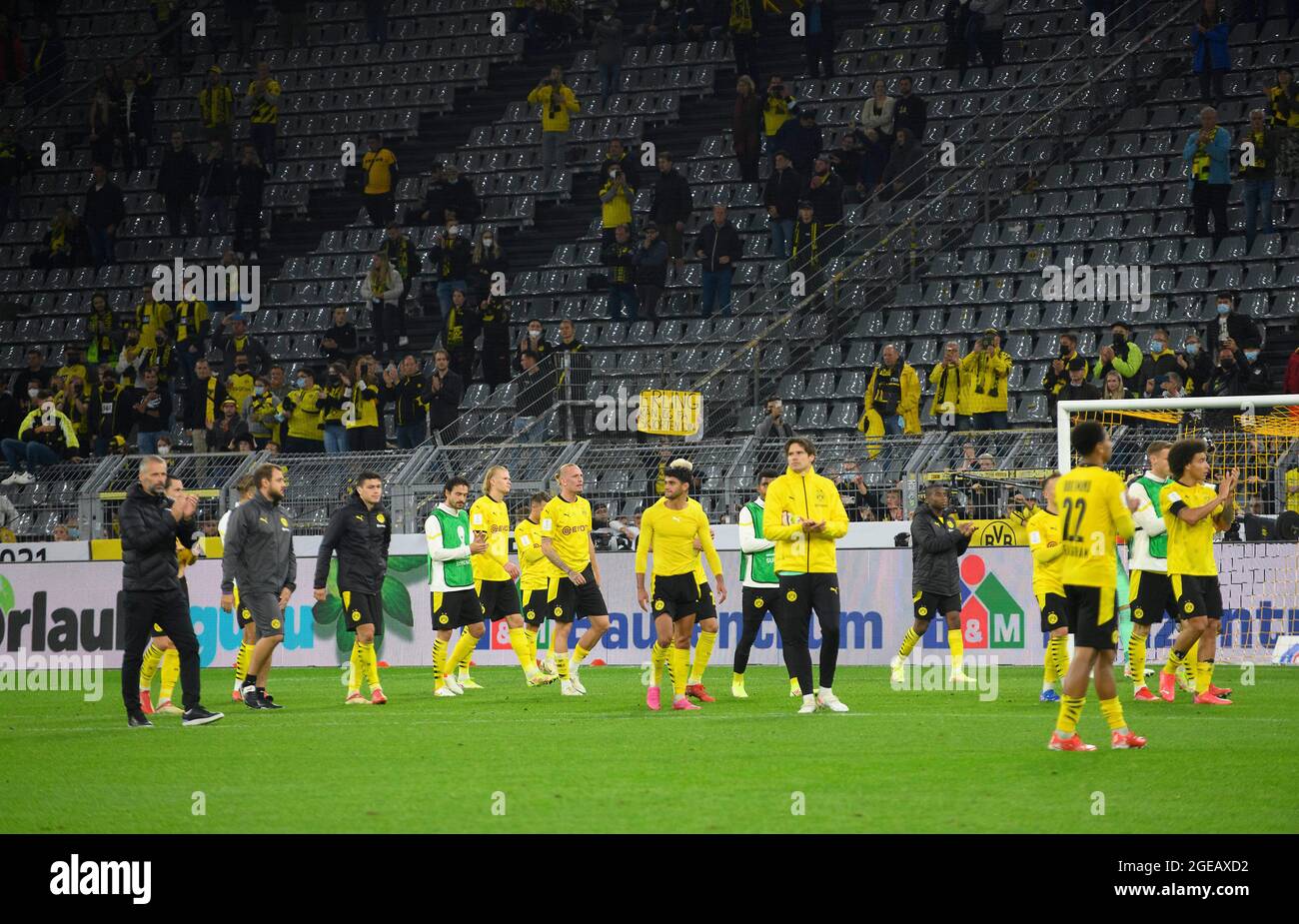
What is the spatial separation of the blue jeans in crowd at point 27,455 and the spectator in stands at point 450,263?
7.10 metres

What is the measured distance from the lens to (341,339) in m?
32.6

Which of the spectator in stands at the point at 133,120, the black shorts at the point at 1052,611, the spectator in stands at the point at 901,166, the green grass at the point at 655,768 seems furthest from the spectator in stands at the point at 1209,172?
the spectator in stands at the point at 133,120

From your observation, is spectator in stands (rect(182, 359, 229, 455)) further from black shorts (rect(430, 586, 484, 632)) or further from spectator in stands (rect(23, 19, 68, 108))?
spectator in stands (rect(23, 19, 68, 108))

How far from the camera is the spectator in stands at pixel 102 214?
38.0 m

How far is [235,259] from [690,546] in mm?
21237

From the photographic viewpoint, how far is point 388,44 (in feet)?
136

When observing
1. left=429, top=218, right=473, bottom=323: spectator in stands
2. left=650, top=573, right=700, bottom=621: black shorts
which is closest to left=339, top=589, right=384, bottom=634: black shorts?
left=650, top=573, right=700, bottom=621: black shorts

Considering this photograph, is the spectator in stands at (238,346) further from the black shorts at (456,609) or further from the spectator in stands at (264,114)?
the black shorts at (456,609)

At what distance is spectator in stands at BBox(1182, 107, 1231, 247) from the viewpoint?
27.1 metres

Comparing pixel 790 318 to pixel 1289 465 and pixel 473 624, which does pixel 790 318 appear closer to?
pixel 1289 465

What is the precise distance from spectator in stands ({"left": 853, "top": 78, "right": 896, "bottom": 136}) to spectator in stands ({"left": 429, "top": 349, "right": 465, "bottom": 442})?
8.42 metres

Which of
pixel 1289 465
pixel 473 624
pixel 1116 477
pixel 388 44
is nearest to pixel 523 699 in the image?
pixel 473 624

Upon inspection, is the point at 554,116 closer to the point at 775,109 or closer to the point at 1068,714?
the point at 775,109

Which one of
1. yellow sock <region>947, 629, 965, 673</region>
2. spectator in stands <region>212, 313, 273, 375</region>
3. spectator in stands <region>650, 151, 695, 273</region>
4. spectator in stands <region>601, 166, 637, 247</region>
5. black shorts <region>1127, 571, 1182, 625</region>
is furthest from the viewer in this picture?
spectator in stands <region>601, 166, 637, 247</region>
